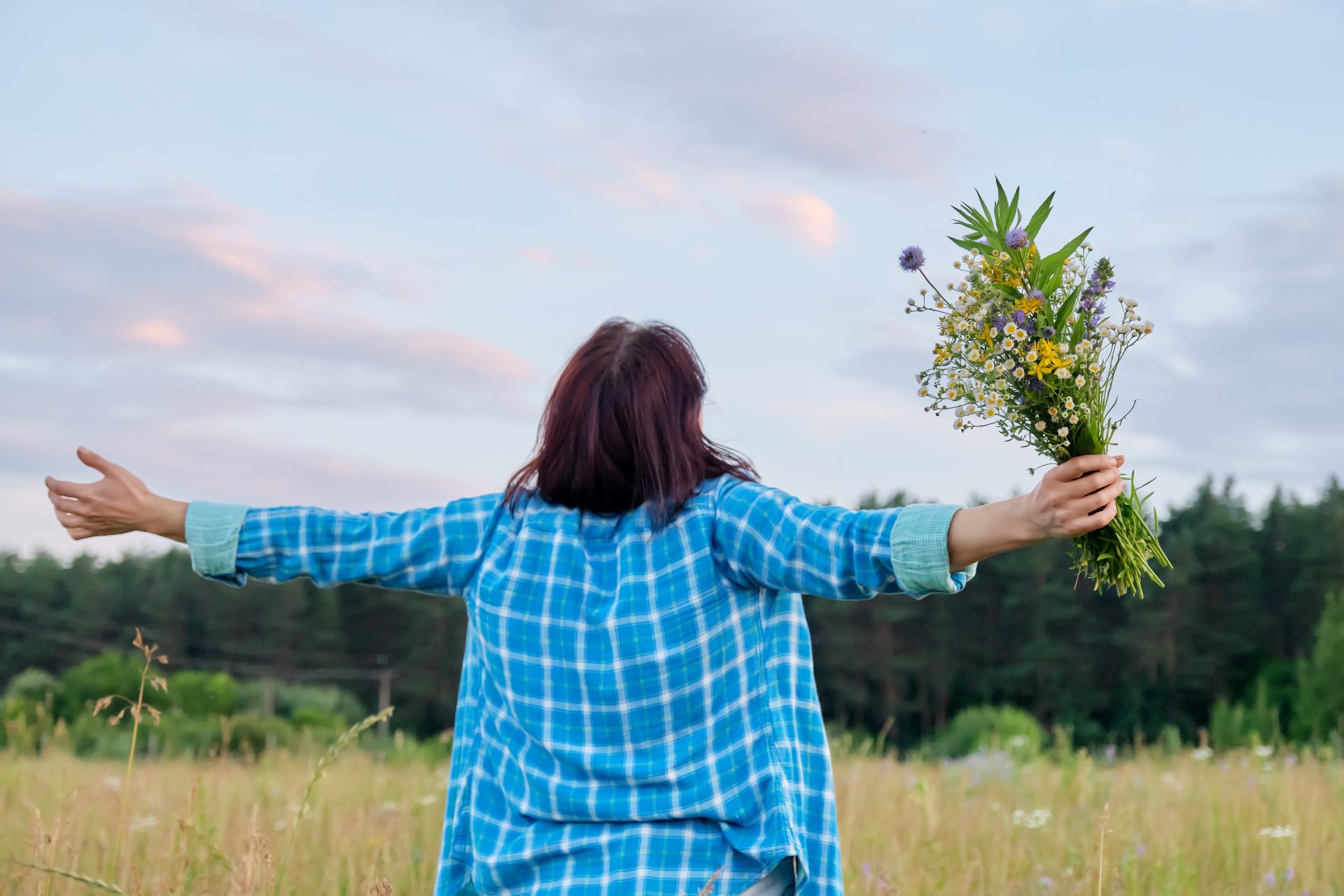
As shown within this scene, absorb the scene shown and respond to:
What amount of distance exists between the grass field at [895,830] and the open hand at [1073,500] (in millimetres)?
1239

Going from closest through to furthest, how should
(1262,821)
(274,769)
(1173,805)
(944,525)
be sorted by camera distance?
(944,525) → (1262,821) → (1173,805) → (274,769)

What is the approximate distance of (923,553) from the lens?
1.95 meters

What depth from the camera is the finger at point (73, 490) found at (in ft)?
8.93

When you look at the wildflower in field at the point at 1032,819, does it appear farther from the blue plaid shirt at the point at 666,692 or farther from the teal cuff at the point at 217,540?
the teal cuff at the point at 217,540

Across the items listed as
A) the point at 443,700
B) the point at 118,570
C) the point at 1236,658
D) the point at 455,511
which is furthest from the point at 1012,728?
the point at 118,570

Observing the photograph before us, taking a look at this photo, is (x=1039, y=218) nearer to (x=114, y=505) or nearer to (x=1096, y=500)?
(x=1096, y=500)

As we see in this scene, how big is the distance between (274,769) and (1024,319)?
20.7ft

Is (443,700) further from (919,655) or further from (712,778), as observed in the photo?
(712,778)

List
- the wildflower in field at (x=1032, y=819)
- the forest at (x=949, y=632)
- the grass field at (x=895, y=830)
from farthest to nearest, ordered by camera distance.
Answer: the forest at (x=949, y=632) → the wildflower in field at (x=1032, y=819) → the grass field at (x=895, y=830)

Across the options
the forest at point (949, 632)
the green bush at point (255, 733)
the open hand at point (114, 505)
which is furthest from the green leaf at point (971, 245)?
the forest at point (949, 632)

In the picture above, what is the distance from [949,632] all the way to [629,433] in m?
40.0

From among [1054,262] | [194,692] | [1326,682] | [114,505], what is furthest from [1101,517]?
[1326,682]

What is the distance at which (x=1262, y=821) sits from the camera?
484 centimetres

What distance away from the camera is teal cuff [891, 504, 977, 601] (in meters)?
1.94
